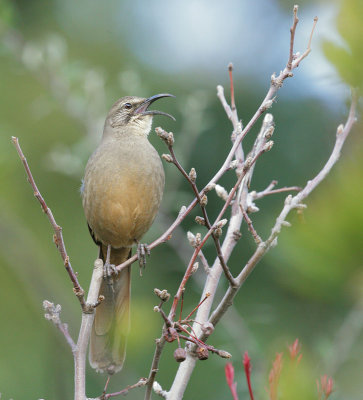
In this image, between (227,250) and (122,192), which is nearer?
(227,250)

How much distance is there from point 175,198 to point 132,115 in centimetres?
112

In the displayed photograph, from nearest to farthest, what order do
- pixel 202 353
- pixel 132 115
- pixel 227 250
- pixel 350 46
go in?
pixel 350 46, pixel 202 353, pixel 227 250, pixel 132 115

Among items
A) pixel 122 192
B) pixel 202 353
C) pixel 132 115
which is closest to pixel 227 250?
pixel 202 353

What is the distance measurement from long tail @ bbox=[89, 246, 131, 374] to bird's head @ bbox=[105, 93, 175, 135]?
3.20ft

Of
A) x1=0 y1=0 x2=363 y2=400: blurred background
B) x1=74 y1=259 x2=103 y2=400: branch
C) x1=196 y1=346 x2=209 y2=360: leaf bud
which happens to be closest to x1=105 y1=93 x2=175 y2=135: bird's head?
x1=0 y1=0 x2=363 y2=400: blurred background

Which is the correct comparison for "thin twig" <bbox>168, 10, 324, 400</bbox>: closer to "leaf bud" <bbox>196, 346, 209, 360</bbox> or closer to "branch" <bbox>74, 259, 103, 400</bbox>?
"leaf bud" <bbox>196, 346, 209, 360</bbox>

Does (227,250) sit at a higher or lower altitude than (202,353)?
higher

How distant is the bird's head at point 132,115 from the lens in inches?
175

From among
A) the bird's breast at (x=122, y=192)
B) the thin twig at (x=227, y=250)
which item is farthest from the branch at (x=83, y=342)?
the bird's breast at (x=122, y=192)

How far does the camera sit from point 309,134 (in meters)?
6.80

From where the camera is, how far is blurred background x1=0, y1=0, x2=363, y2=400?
5.75 feet

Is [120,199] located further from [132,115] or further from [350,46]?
[350,46]

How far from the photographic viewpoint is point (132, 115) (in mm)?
4523

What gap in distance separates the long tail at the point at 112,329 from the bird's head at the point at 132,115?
0.98m
